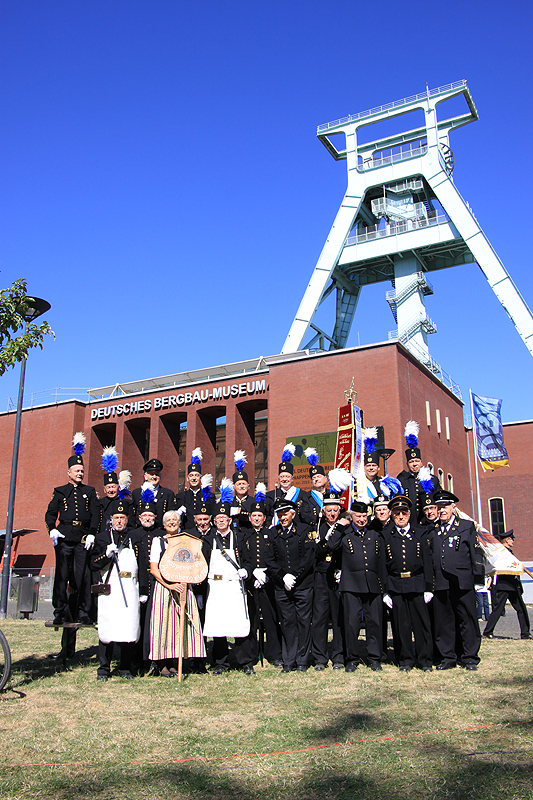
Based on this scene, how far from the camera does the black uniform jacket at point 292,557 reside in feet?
28.1

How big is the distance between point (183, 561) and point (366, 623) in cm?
254

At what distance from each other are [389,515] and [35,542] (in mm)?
27842

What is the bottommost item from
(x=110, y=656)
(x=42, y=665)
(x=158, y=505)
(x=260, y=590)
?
(x=42, y=665)

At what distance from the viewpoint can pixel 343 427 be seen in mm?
12688

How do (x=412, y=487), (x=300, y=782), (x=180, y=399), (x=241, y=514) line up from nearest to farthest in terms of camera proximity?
(x=300, y=782) → (x=241, y=514) → (x=412, y=487) → (x=180, y=399)

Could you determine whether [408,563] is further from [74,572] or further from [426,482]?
[74,572]

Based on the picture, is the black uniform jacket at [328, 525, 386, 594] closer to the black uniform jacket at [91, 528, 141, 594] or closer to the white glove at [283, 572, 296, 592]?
the white glove at [283, 572, 296, 592]

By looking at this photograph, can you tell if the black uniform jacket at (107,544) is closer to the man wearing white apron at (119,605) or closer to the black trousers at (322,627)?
the man wearing white apron at (119,605)

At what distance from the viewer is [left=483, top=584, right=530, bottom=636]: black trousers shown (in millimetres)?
11664

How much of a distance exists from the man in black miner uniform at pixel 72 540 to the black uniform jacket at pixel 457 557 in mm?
4764

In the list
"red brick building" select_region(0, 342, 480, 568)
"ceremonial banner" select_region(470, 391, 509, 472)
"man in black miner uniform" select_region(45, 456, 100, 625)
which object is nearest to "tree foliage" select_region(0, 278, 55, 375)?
"man in black miner uniform" select_region(45, 456, 100, 625)

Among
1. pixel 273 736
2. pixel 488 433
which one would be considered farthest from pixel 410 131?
pixel 273 736

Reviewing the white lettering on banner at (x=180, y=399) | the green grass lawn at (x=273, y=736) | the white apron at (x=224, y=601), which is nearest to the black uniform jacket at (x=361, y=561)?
the green grass lawn at (x=273, y=736)

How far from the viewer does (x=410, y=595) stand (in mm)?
8461
